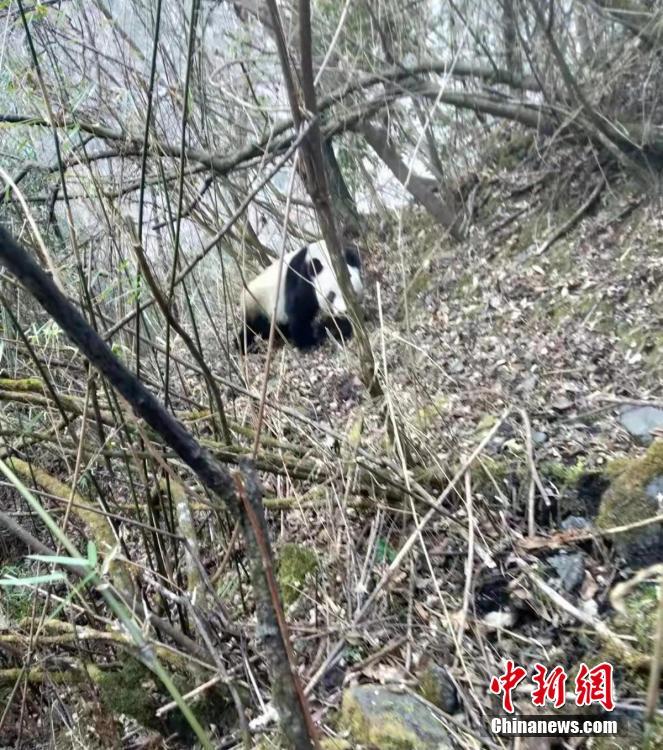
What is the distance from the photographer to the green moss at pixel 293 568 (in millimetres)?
2184

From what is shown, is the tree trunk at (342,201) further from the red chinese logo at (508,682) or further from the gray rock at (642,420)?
the red chinese logo at (508,682)

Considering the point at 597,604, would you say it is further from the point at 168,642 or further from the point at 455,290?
the point at 455,290

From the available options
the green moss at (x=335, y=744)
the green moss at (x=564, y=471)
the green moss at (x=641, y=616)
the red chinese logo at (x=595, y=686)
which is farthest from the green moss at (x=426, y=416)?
the green moss at (x=335, y=744)

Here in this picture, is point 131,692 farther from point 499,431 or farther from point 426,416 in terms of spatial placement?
point 499,431

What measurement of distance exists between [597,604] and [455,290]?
3.13m

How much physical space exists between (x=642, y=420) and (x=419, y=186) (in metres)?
3.34

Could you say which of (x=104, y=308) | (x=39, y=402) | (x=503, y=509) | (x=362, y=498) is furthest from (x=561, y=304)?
(x=39, y=402)

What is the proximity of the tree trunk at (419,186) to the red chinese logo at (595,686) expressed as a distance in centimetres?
413

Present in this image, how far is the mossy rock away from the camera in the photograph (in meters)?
1.99

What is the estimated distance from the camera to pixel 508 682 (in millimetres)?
1776

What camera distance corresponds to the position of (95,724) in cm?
181

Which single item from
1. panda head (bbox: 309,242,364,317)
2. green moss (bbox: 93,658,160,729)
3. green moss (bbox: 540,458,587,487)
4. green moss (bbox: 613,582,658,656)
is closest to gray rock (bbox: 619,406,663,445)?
green moss (bbox: 540,458,587,487)

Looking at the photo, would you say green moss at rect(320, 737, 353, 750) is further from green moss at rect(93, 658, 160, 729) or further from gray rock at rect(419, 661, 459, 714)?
green moss at rect(93, 658, 160, 729)

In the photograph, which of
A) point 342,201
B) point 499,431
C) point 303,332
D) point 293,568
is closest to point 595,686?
point 293,568
